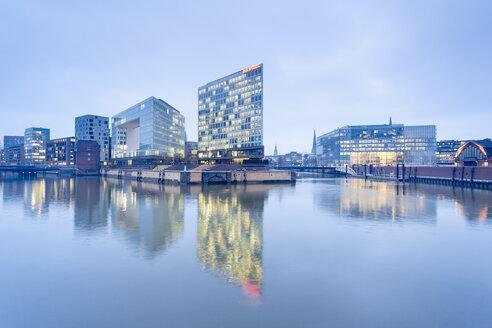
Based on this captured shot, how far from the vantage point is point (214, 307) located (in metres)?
12.3

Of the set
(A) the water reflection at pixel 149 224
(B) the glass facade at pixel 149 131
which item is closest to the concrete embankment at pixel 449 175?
(A) the water reflection at pixel 149 224

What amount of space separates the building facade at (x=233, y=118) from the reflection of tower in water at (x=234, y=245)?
99068mm

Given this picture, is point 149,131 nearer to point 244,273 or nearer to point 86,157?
point 86,157

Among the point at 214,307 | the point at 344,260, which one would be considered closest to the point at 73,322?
the point at 214,307

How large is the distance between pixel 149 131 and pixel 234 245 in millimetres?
136906

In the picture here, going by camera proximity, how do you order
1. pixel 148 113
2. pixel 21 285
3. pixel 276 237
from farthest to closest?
pixel 148 113
pixel 276 237
pixel 21 285

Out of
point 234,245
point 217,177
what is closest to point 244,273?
point 234,245

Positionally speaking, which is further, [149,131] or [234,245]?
[149,131]

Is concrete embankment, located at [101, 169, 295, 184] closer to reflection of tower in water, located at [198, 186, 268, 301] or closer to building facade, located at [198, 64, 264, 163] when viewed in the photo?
building facade, located at [198, 64, 264, 163]

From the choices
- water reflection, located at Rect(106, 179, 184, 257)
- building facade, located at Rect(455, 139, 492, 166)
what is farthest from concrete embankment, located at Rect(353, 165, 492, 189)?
water reflection, located at Rect(106, 179, 184, 257)

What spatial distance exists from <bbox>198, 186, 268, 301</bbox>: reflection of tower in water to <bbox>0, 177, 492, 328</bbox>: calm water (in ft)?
0.38

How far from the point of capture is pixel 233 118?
145 metres

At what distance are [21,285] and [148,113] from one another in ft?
469

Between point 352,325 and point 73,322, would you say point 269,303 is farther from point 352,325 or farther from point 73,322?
point 73,322
